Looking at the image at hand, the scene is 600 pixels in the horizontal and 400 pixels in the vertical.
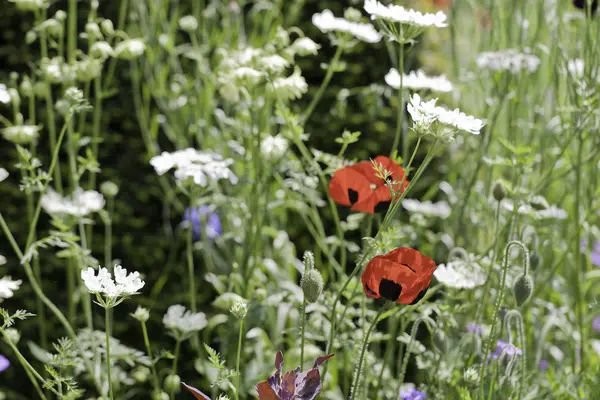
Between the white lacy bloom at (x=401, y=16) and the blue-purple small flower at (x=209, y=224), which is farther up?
the white lacy bloom at (x=401, y=16)

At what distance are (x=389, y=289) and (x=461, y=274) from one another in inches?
16.7

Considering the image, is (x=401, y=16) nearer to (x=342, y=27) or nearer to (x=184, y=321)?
(x=342, y=27)

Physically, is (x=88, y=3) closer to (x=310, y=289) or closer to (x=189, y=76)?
(x=189, y=76)

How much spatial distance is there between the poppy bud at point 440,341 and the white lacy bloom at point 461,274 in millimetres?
100

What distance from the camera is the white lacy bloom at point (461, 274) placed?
59.4 inches

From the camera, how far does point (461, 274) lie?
5.06 feet

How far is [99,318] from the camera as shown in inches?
86.9

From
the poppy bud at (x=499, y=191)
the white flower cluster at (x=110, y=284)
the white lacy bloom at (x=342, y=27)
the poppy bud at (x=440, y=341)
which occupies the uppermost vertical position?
the white lacy bloom at (x=342, y=27)

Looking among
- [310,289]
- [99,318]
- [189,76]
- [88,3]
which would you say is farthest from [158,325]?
[310,289]

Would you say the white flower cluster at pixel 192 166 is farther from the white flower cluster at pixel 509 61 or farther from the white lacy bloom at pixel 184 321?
the white flower cluster at pixel 509 61

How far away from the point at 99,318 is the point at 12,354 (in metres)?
0.24

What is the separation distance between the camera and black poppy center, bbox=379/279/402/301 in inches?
45.5

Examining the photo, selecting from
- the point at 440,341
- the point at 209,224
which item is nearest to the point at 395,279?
the point at 440,341

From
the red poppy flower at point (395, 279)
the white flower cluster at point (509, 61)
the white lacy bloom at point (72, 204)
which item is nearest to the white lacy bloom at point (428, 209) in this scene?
the white flower cluster at point (509, 61)
